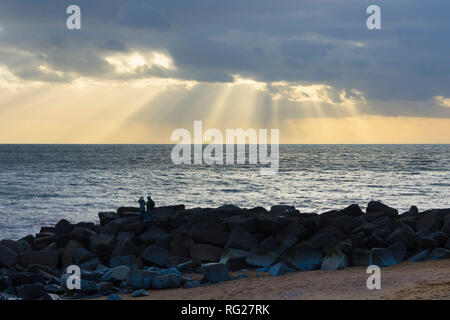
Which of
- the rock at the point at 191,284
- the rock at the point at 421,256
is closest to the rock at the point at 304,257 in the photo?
the rock at the point at 421,256

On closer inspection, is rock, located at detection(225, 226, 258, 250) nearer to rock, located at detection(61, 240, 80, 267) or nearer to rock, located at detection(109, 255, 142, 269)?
rock, located at detection(109, 255, 142, 269)

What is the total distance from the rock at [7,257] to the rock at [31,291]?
3375 mm

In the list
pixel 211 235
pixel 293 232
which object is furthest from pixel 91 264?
pixel 293 232

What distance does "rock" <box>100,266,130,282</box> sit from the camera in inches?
557

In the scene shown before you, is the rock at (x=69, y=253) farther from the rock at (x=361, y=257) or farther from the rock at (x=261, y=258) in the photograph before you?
the rock at (x=361, y=257)

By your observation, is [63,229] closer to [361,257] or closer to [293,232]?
[293,232]

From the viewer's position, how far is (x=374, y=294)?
37.3 ft

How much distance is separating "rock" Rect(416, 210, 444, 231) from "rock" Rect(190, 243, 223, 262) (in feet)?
24.9

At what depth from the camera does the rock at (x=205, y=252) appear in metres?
16.7

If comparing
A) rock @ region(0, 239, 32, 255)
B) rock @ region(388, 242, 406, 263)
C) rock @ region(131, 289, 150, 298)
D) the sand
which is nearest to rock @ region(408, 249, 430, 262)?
rock @ region(388, 242, 406, 263)

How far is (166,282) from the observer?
13.6 metres

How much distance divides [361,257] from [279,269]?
2.50 m
